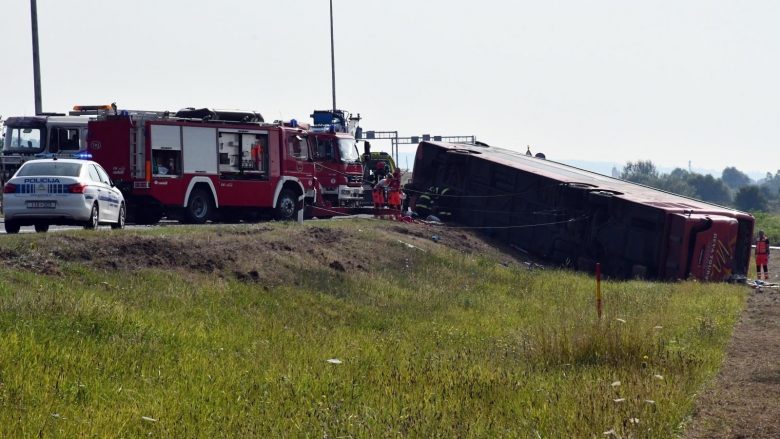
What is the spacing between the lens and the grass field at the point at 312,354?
9.05 meters

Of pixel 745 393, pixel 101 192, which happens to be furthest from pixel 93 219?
pixel 745 393

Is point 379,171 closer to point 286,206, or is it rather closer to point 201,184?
point 286,206

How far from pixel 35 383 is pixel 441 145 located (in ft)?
80.6

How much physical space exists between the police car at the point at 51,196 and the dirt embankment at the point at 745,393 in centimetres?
1106

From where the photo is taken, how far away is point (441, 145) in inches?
1307

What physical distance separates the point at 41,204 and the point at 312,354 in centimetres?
916

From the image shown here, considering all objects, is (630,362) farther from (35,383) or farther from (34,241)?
(34,241)

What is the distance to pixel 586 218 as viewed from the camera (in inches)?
1110

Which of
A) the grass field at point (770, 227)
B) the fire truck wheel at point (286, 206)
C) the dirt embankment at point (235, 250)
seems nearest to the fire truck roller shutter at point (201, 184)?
the fire truck wheel at point (286, 206)

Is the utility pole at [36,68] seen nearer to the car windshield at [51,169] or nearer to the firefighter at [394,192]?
the firefighter at [394,192]

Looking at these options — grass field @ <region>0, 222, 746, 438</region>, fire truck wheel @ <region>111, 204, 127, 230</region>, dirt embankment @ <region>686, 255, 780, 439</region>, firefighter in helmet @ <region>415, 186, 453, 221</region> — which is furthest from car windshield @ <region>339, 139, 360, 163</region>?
dirt embankment @ <region>686, 255, 780, 439</region>

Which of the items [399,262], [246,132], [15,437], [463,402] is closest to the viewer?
[15,437]

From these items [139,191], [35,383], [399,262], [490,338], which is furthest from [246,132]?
[35,383]

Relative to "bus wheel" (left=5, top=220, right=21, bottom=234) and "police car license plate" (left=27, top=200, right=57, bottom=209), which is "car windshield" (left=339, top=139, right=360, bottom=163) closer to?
"bus wheel" (left=5, top=220, right=21, bottom=234)
